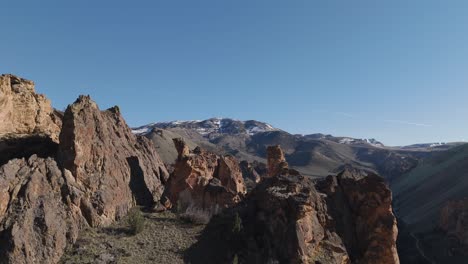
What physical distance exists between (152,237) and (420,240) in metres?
79.3

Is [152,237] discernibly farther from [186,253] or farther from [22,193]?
[22,193]

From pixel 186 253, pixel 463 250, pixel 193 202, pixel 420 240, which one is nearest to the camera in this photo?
pixel 186 253

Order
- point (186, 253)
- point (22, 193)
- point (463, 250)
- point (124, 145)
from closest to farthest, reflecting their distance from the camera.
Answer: point (22, 193)
point (186, 253)
point (124, 145)
point (463, 250)

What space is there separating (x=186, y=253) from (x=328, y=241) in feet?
38.4

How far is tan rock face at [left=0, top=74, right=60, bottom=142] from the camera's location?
42.2 m

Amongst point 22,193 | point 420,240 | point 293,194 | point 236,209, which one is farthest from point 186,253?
point 420,240

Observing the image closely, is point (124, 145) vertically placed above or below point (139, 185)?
above

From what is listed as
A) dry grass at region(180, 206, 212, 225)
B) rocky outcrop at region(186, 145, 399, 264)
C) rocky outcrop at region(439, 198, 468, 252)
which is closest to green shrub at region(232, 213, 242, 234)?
rocky outcrop at region(186, 145, 399, 264)

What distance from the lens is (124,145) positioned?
5231 cm

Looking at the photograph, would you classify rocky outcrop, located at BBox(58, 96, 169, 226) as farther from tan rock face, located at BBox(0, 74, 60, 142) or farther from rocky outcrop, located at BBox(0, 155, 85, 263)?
tan rock face, located at BBox(0, 74, 60, 142)

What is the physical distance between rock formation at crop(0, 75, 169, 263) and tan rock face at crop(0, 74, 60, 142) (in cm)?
9

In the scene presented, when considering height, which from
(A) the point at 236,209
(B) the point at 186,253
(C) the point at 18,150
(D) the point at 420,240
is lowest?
(D) the point at 420,240

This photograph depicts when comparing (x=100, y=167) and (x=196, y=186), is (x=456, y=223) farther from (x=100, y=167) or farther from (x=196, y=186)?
(x=100, y=167)

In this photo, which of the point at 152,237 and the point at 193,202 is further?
the point at 193,202
